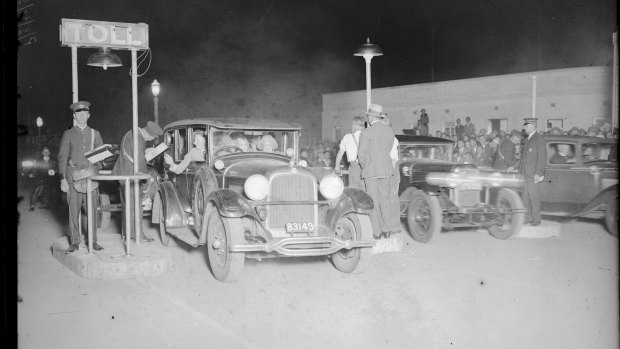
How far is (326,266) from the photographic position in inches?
271

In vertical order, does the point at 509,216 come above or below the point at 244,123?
below

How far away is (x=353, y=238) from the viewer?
6.52m

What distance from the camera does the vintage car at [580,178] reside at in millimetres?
9203

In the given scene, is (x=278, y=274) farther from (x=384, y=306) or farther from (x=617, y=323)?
(x=617, y=323)

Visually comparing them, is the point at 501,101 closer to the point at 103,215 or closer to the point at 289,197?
the point at 103,215

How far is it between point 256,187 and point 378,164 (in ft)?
6.41

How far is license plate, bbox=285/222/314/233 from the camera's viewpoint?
635 centimetres

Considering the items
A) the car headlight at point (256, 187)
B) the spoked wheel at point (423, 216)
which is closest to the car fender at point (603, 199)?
the spoked wheel at point (423, 216)

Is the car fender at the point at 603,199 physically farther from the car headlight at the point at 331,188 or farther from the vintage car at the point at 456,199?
the car headlight at the point at 331,188

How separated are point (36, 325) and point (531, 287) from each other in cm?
458

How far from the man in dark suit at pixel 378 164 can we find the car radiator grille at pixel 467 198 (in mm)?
1657

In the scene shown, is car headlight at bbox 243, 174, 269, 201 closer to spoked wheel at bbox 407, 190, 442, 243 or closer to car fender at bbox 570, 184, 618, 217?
spoked wheel at bbox 407, 190, 442, 243

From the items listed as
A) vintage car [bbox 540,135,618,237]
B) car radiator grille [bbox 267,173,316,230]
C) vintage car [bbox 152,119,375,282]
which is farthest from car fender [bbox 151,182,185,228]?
vintage car [bbox 540,135,618,237]

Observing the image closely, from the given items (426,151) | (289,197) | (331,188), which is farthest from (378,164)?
(426,151)
